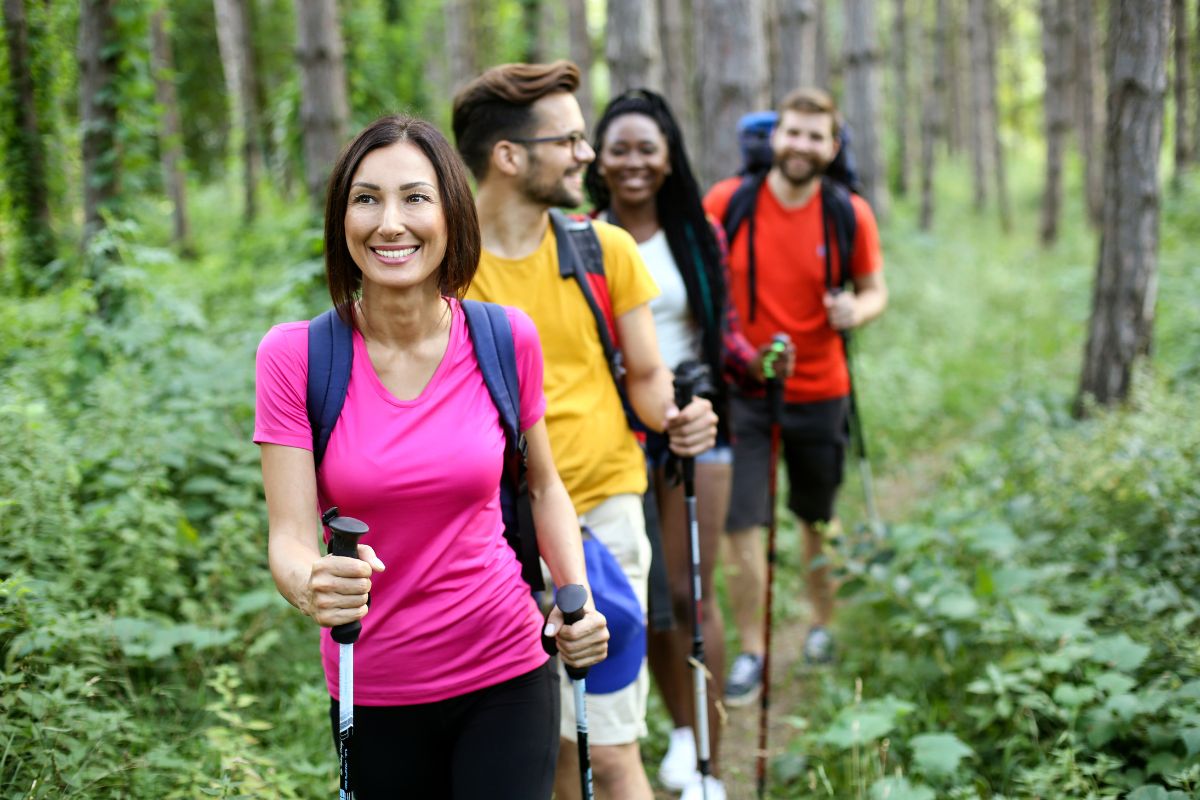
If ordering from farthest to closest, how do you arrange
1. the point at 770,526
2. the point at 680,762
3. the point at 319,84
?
the point at 319,84 < the point at 770,526 < the point at 680,762

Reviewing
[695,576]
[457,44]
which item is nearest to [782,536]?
[695,576]

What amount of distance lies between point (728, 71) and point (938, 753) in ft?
16.7

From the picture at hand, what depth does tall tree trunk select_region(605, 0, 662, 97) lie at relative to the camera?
7188 mm

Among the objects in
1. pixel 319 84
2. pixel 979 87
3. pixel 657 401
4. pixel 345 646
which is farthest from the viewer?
pixel 979 87

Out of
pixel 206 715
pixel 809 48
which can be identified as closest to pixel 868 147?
pixel 809 48

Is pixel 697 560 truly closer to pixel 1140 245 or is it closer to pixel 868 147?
pixel 1140 245

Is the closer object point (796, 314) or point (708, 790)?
point (708, 790)

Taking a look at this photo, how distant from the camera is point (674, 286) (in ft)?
12.4

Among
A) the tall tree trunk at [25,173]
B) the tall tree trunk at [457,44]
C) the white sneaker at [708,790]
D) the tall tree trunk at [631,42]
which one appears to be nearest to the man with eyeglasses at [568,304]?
the white sneaker at [708,790]

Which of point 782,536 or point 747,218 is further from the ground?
point 747,218

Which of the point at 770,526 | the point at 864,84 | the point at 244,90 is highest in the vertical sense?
the point at 244,90

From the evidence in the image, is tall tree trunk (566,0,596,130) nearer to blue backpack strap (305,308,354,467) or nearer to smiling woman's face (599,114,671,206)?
smiling woman's face (599,114,671,206)

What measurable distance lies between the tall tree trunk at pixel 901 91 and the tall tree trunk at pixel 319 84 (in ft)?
56.9

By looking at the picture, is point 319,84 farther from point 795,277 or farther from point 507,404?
point 507,404
